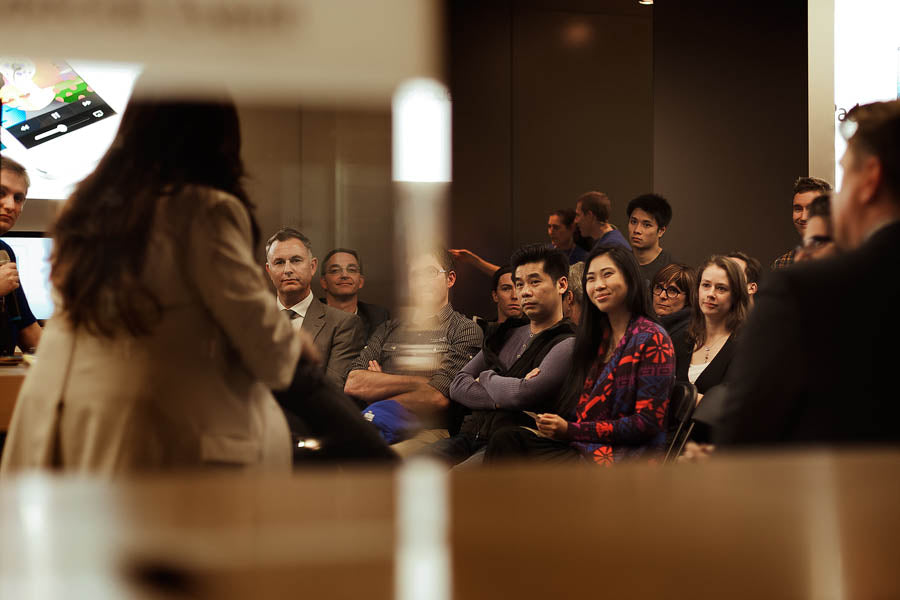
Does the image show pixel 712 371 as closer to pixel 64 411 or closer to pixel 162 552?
pixel 64 411

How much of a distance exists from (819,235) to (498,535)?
511mm

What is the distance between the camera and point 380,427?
0.54 m

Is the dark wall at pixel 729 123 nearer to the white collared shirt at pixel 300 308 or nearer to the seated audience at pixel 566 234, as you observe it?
the seated audience at pixel 566 234

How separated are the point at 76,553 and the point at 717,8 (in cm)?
165

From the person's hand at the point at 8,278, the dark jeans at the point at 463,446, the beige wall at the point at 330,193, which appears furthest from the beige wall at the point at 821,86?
the person's hand at the point at 8,278

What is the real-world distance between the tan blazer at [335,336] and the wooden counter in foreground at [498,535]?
0.18m

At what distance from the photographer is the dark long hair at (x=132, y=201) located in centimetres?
46

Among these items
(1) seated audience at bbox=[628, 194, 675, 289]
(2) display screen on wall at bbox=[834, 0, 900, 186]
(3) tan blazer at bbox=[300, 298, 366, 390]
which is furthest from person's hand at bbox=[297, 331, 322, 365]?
(1) seated audience at bbox=[628, 194, 675, 289]

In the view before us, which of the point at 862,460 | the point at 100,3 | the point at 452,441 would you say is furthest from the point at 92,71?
the point at 452,441

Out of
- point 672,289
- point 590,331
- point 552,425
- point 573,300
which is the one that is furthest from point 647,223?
point 552,425

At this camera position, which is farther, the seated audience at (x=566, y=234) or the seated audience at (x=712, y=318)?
the seated audience at (x=566, y=234)

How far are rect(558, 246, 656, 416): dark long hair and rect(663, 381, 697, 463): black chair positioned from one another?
0.38 feet

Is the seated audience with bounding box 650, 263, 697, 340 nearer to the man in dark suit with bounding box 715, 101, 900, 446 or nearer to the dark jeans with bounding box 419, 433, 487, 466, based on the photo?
the dark jeans with bounding box 419, 433, 487, 466

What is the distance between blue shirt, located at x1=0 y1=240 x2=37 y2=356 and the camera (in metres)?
0.77
